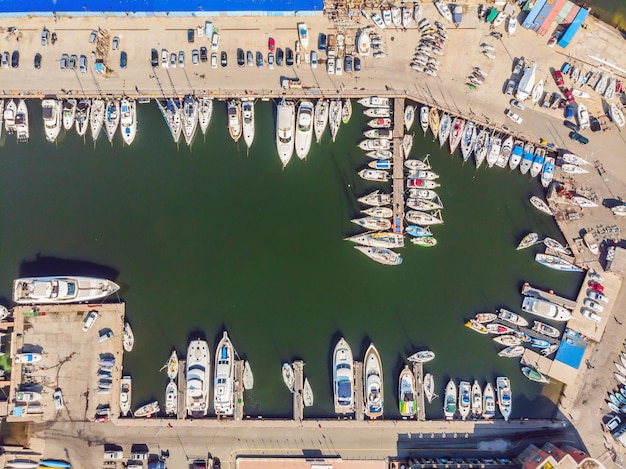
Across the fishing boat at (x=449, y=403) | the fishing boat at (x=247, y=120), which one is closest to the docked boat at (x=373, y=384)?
the fishing boat at (x=449, y=403)

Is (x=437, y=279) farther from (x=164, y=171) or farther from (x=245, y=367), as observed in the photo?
(x=164, y=171)

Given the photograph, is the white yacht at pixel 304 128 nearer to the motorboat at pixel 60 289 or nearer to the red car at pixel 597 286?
the motorboat at pixel 60 289

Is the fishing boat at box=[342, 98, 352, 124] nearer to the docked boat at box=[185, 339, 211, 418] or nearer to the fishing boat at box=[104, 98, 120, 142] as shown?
the fishing boat at box=[104, 98, 120, 142]

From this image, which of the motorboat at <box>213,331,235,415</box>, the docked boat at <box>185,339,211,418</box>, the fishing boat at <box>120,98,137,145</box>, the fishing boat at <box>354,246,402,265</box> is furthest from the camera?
the fishing boat at <box>120,98,137,145</box>

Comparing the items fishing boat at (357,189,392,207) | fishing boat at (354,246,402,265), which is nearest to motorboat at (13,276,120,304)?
fishing boat at (354,246,402,265)

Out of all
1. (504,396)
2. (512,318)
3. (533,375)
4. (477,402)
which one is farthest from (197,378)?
(533,375)

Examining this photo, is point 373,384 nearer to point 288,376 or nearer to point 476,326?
point 288,376

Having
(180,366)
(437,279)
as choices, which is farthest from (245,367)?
(437,279)
